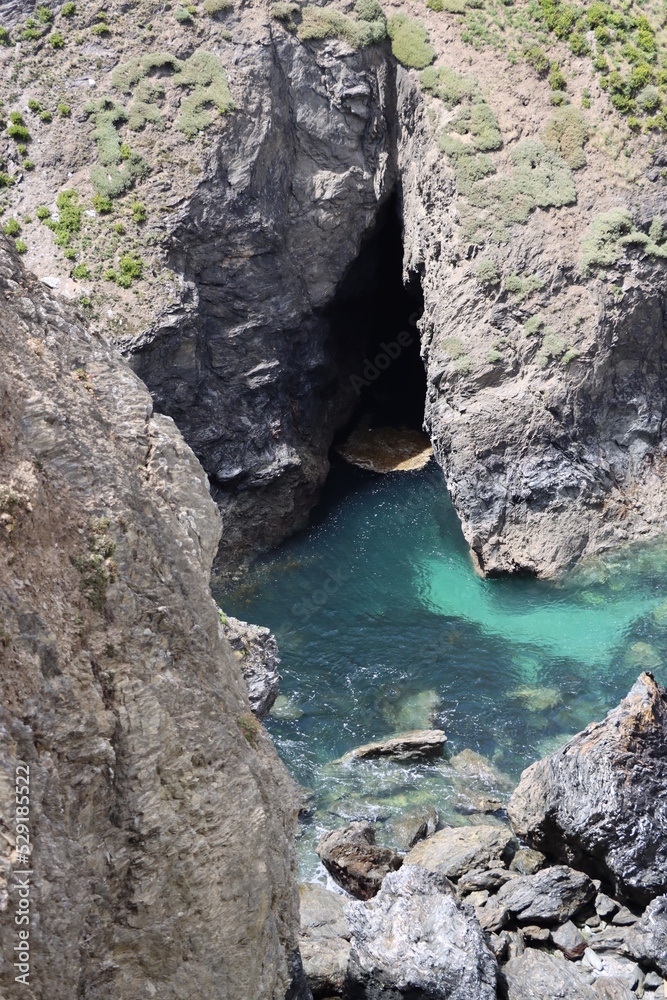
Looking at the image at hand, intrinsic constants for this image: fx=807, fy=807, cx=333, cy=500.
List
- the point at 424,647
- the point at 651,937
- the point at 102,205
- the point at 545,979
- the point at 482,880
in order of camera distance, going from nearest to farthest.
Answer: the point at 545,979 → the point at 651,937 → the point at 482,880 → the point at 424,647 → the point at 102,205

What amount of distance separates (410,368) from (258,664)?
1111 inches

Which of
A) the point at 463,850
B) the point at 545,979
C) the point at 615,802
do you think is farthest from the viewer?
the point at 463,850

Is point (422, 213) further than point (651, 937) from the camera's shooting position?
Yes

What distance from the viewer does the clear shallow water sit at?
82.0 ft

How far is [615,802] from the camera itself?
18.7 m

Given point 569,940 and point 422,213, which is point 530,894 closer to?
point 569,940

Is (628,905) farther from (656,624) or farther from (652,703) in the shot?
(656,624)

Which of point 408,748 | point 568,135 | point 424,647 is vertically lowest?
point 408,748

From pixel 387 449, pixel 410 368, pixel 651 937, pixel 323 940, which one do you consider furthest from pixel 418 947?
pixel 410 368

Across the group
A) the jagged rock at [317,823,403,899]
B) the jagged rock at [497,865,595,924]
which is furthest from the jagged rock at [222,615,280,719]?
the jagged rock at [497,865,595,924]

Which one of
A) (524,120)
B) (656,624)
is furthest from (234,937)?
(524,120)

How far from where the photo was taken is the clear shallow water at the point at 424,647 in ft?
82.0

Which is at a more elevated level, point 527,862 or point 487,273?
point 487,273

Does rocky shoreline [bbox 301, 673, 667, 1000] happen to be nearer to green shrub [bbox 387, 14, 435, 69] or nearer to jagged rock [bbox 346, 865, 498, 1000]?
jagged rock [bbox 346, 865, 498, 1000]
